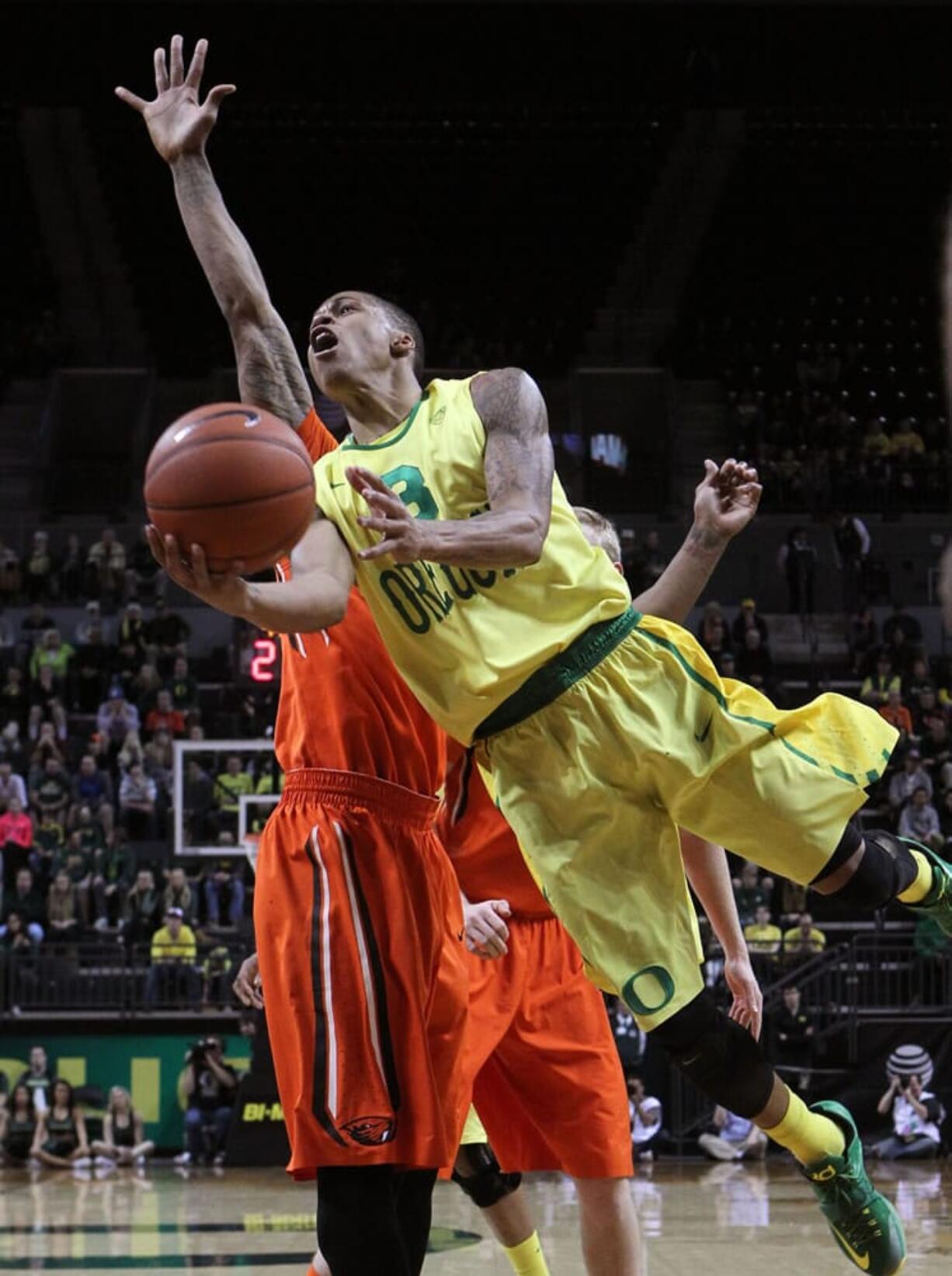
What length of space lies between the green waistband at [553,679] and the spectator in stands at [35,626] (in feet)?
60.9

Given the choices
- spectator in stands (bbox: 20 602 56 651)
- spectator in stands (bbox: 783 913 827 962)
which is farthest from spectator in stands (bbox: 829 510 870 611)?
spectator in stands (bbox: 20 602 56 651)

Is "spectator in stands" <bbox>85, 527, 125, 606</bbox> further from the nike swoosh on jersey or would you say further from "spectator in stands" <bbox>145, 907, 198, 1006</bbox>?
the nike swoosh on jersey

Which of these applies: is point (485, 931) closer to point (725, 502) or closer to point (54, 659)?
point (725, 502)

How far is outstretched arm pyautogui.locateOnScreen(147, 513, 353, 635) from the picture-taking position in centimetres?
371

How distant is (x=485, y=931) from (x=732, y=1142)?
10.2 meters

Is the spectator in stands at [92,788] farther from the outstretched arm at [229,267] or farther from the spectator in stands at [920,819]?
the outstretched arm at [229,267]

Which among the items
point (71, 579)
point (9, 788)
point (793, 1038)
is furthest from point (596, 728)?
point (71, 579)

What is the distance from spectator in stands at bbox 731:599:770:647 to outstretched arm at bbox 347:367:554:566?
1748 cm

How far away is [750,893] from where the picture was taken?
1641 centimetres

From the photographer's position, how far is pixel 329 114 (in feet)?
95.7

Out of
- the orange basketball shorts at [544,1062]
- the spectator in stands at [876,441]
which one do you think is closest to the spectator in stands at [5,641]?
the spectator in stands at [876,441]

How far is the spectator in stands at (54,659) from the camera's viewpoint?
21516 mm

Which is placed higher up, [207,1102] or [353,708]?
[353,708]

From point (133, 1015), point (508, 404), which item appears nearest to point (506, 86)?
point (133, 1015)
